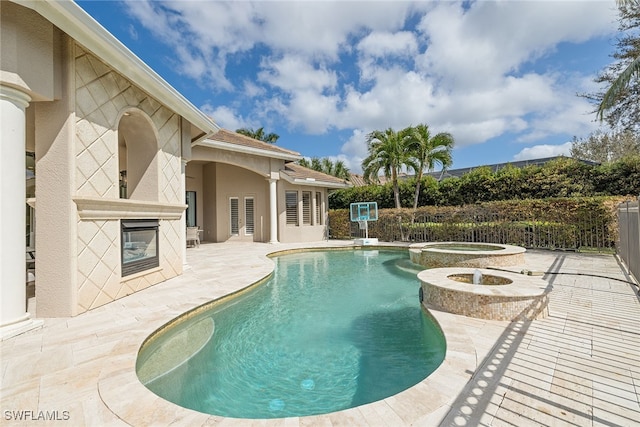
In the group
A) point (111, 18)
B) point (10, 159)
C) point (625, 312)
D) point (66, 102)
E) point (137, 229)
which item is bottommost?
point (625, 312)

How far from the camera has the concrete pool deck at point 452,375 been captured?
2.56 meters

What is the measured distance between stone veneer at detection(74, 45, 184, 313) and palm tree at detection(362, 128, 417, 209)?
14.4 m

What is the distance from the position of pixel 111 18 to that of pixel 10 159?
6.80m

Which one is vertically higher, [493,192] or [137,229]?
[493,192]

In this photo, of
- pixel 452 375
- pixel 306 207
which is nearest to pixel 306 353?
pixel 452 375

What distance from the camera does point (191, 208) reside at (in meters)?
19.0

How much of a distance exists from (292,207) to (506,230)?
39.2 ft

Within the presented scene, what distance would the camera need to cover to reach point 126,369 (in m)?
3.46

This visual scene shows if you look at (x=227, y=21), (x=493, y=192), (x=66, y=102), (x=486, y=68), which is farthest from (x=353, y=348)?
(x=493, y=192)

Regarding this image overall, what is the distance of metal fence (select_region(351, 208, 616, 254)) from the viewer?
39.5ft

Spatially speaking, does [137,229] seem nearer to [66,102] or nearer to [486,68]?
[66,102]

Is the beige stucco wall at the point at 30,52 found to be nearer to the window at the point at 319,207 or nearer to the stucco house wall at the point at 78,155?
the stucco house wall at the point at 78,155

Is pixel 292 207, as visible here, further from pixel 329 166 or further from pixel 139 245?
pixel 329 166

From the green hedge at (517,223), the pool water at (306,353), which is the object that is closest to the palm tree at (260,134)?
the green hedge at (517,223)
